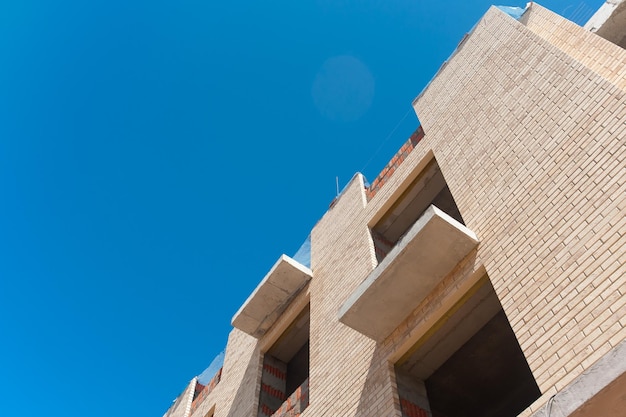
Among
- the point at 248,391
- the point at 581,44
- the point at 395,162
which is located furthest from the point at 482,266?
the point at 248,391

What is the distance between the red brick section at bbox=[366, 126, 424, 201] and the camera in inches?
370

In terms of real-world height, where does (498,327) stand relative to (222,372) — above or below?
above

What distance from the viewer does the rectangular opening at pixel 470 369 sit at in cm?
627

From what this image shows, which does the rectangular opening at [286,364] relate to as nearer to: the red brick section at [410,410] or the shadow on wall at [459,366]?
the shadow on wall at [459,366]

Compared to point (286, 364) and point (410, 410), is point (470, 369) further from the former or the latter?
point (286, 364)

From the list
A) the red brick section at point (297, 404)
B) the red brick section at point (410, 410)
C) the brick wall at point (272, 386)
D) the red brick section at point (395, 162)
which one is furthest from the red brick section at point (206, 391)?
the red brick section at point (410, 410)

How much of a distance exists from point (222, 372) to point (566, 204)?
371 inches

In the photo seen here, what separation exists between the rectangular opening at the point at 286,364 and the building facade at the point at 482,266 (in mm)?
32

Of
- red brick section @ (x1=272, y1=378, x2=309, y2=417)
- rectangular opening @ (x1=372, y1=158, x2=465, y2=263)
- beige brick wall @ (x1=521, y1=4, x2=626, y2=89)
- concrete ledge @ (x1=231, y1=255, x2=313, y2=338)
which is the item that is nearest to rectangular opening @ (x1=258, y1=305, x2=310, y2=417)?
concrete ledge @ (x1=231, y1=255, x2=313, y2=338)

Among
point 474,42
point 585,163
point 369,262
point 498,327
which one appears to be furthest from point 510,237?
point 474,42

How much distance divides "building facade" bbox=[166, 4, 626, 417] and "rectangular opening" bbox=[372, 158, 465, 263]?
28 millimetres

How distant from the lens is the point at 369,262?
846cm

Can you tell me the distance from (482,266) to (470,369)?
8.68 ft

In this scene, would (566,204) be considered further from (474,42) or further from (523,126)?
(474,42)
